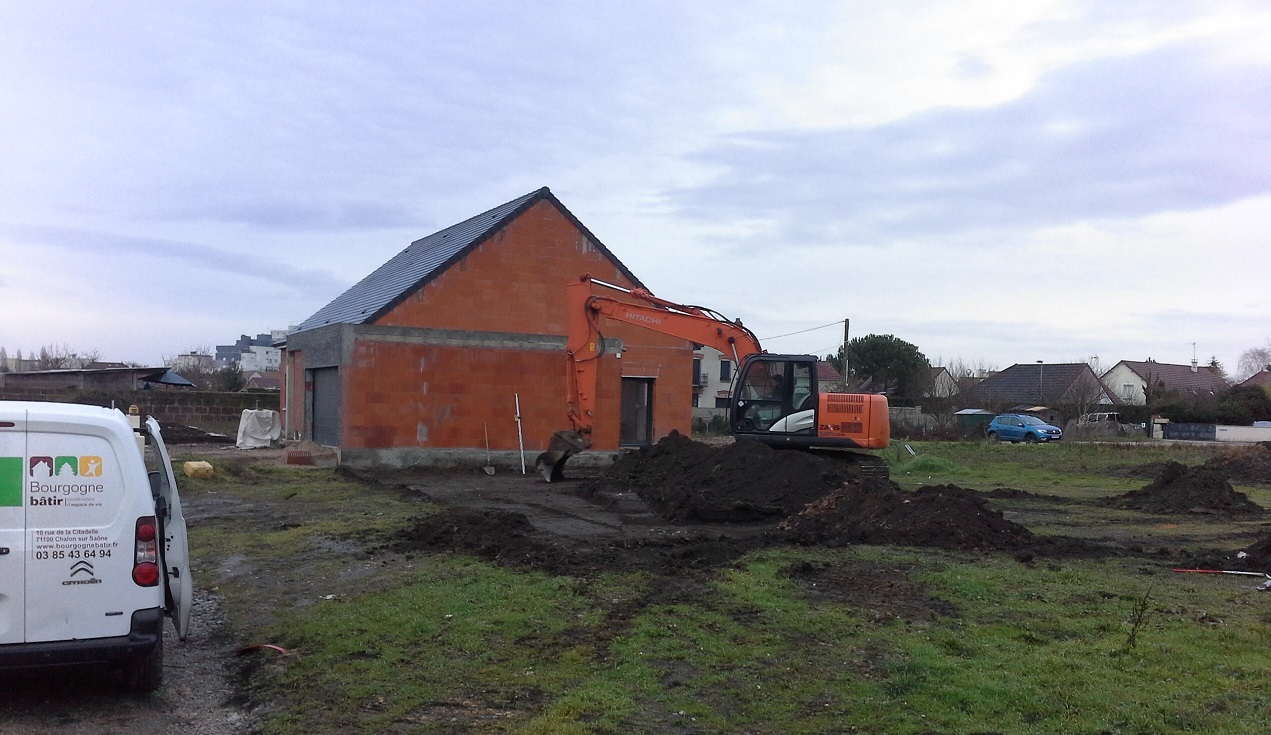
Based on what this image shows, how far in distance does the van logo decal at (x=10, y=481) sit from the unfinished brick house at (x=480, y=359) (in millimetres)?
17033

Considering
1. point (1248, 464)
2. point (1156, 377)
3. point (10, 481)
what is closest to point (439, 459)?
point (10, 481)

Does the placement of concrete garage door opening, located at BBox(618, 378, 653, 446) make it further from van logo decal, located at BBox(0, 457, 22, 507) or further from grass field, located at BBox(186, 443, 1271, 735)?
van logo decal, located at BBox(0, 457, 22, 507)

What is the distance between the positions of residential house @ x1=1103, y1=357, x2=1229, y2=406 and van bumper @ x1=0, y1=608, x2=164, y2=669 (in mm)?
74093

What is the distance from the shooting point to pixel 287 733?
Answer: 5699 millimetres

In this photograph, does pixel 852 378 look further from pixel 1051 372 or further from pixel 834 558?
pixel 834 558

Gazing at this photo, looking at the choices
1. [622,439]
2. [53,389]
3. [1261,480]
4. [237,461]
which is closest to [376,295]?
[237,461]

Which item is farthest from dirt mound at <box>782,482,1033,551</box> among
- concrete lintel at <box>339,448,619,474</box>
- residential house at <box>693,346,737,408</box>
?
residential house at <box>693,346,737,408</box>

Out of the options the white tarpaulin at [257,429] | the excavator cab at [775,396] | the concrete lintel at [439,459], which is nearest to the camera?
the excavator cab at [775,396]

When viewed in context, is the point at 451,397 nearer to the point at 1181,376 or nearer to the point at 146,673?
the point at 146,673

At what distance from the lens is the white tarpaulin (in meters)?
29.2

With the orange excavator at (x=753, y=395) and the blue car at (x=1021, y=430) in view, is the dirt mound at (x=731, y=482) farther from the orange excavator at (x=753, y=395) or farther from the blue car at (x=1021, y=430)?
the blue car at (x=1021, y=430)

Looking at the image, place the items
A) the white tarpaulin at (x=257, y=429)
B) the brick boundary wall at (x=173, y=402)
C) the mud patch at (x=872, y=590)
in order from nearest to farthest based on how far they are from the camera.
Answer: the mud patch at (x=872, y=590) → the white tarpaulin at (x=257, y=429) → the brick boundary wall at (x=173, y=402)

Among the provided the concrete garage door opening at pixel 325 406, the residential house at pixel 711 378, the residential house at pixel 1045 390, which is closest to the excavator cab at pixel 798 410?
the concrete garage door opening at pixel 325 406

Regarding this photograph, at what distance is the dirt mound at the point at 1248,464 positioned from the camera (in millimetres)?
26270
